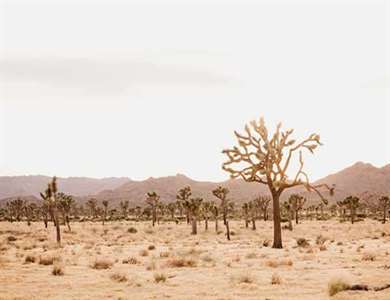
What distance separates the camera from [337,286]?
35.1ft

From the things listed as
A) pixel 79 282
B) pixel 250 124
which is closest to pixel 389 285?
pixel 79 282

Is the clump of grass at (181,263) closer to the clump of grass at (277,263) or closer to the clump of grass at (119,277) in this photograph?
the clump of grass at (277,263)

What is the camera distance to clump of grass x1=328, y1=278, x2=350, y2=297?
Result: 10.7 metres

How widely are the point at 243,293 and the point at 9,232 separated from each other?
45.5 m

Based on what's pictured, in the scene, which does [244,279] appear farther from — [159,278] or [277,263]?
[277,263]

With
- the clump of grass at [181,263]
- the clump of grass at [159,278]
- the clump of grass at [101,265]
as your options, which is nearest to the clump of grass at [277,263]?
the clump of grass at [181,263]

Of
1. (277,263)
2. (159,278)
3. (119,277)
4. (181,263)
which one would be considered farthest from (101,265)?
(277,263)

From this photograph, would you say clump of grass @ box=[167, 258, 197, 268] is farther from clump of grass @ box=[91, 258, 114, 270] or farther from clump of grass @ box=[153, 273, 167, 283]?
clump of grass @ box=[153, 273, 167, 283]

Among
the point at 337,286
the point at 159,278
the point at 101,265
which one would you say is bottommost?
the point at 101,265

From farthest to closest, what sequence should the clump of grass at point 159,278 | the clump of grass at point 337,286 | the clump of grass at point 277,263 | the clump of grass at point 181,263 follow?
the clump of grass at point 181,263 < the clump of grass at point 277,263 < the clump of grass at point 159,278 < the clump of grass at point 337,286

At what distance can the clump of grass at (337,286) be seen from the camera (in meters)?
10.7

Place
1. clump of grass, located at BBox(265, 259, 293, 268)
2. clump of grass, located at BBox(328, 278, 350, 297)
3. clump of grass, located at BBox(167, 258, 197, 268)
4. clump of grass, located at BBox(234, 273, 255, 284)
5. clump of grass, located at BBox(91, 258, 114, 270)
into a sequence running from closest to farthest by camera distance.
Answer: clump of grass, located at BBox(328, 278, 350, 297) < clump of grass, located at BBox(234, 273, 255, 284) < clump of grass, located at BBox(265, 259, 293, 268) < clump of grass, located at BBox(91, 258, 114, 270) < clump of grass, located at BBox(167, 258, 197, 268)

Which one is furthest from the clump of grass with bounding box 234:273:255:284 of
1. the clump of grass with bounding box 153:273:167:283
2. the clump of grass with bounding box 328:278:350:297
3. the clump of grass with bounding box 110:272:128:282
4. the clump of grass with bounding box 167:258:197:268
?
the clump of grass with bounding box 167:258:197:268

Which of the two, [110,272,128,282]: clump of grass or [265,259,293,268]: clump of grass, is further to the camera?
[265,259,293,268]: clump of grass
